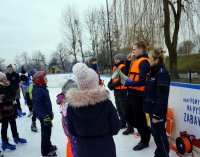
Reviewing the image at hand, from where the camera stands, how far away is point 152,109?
11.6 feet

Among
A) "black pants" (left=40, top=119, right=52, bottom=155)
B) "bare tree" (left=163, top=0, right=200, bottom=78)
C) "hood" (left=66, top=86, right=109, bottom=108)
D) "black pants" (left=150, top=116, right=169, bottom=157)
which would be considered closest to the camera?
"hood" (left=66, top=86, right=109, bottom=108)

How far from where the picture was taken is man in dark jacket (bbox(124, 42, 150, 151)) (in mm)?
4018

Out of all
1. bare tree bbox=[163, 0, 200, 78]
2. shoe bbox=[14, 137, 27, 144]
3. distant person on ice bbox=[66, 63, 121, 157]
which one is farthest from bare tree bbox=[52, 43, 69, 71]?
distant person on ice bbox=[66, 63, 121, 157]

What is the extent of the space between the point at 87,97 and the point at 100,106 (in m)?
0.16

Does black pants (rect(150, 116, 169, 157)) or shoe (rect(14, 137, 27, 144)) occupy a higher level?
black pants (rect(150, 116, 169, 157))

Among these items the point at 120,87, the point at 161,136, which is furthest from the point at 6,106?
the point at 161,136

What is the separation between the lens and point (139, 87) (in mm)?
4211

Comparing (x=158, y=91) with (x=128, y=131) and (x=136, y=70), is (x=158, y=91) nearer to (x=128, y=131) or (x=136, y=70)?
(x=136, y=70)

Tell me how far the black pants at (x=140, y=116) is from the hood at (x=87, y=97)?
192 centimetres

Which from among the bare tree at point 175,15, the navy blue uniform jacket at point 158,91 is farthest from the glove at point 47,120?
the bare tree at point 175,15

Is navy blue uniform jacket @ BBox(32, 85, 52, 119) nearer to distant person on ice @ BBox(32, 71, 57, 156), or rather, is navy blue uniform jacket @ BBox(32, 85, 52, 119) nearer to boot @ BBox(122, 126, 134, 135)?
distant person on ice @ BBox(32, 71, 57, 156)

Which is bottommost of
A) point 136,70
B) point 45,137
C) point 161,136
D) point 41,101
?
point 45,137

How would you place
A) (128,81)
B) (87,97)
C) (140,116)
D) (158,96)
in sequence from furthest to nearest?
1. (140,116)
2. (128,81)
3. (158,96)
4. (87,97)

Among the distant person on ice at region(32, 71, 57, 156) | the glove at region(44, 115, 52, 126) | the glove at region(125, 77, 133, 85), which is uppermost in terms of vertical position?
the glove at region(125, 77, 133, 85)
